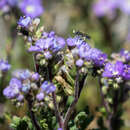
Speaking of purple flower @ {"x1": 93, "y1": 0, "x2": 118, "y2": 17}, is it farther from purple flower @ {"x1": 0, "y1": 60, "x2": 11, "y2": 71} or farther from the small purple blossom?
the small purple blossom

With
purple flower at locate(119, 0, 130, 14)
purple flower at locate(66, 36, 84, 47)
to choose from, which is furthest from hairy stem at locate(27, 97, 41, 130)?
purple flower at locate(119, 0, 130, 14)

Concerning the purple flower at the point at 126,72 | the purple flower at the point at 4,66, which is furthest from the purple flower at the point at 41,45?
the purple flower at the point at 4,66

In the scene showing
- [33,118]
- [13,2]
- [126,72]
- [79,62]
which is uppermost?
[13,2]

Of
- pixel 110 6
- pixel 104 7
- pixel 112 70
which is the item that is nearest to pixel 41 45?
pixel 112 70

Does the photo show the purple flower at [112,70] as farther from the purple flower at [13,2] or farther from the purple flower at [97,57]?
the purple flower at [13,2]

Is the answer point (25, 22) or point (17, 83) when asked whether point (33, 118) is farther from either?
point (25, 22)

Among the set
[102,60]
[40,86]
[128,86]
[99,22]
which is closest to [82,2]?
[99,22]
